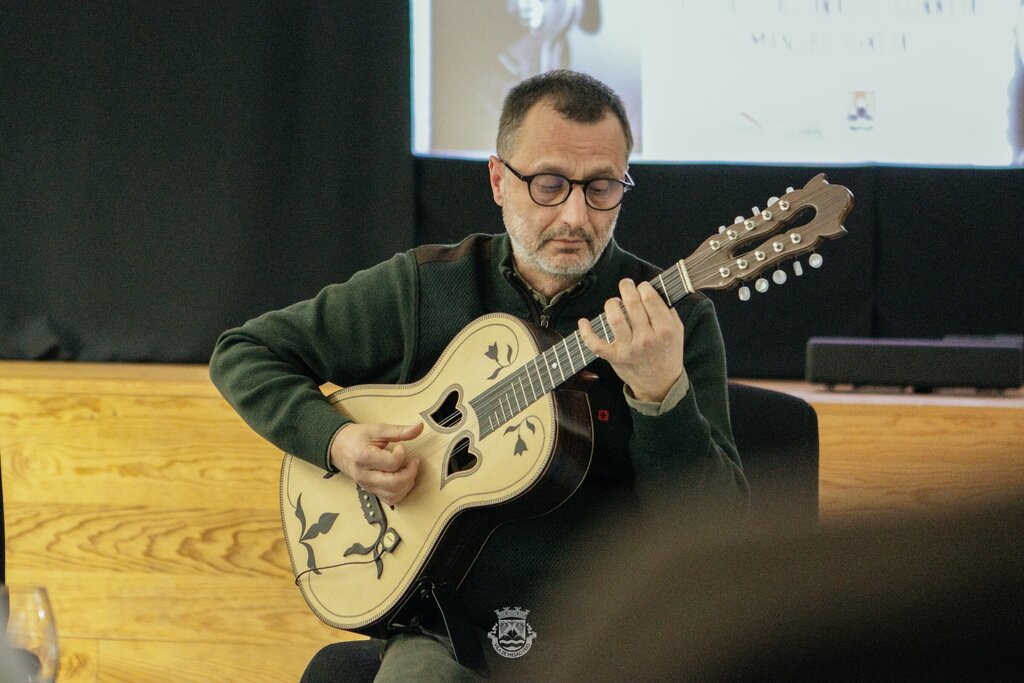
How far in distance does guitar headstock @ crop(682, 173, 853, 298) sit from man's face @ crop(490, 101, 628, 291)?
255 millimetres

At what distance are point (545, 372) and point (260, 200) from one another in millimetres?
1732

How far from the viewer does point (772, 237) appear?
1.36 metres

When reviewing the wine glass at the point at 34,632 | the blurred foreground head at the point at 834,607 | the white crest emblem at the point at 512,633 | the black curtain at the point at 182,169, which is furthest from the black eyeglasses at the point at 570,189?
the black curtain at the point at 182,169

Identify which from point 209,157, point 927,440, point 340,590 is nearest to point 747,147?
point 927,440

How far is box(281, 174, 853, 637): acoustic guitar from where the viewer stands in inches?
53.6

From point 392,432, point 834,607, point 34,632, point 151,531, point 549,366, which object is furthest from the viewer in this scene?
point 151,531

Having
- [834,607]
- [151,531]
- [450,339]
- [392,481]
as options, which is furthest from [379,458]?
[834,607]

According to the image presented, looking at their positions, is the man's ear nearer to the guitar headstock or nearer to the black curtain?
the guitar headstock

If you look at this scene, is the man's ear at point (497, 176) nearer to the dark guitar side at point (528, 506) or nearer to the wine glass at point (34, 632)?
the dark guitar side at point (528, 506)

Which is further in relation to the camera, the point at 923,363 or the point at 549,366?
the point at 923,363

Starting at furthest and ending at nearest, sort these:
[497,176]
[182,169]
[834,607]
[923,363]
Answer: [182,169]
[923,363]
[497,176]
[834,607]

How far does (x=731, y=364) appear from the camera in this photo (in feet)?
9.78

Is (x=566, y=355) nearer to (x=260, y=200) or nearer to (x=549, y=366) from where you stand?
(x=549, y=366)

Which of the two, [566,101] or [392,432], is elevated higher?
[566,101]
